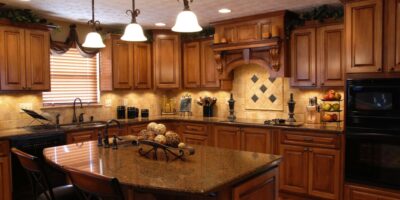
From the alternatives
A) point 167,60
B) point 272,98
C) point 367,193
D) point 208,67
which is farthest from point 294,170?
point 167,60

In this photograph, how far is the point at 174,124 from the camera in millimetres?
5480

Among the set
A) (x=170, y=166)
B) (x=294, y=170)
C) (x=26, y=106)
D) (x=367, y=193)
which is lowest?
(x=367, y=193)

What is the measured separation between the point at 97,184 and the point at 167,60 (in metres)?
4.11

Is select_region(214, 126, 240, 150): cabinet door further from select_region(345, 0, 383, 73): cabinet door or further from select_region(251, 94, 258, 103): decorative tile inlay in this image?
select_region(345, 0, 383, 73): cabinet door

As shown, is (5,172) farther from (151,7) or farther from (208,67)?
(208,67)

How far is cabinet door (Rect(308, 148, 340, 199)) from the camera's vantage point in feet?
12.6

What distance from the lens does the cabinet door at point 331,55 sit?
4.08 metres

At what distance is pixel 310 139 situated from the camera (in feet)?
13.2

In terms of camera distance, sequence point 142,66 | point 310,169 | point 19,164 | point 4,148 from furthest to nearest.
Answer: point 142,66 < point 310,169 < point 19,164 < point 4,148

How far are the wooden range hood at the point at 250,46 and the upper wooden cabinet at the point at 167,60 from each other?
84 cm

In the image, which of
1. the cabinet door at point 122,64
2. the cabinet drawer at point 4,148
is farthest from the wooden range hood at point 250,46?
the cabinet drawer at point 4,148

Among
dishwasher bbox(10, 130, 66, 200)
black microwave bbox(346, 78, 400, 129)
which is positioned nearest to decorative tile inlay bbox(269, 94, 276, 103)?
black microwave bbox(346, 78, 400, 129)

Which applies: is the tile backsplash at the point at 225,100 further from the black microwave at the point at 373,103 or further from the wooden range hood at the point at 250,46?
the black microwave at the point at 373,103

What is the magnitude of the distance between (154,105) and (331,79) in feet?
10.5
